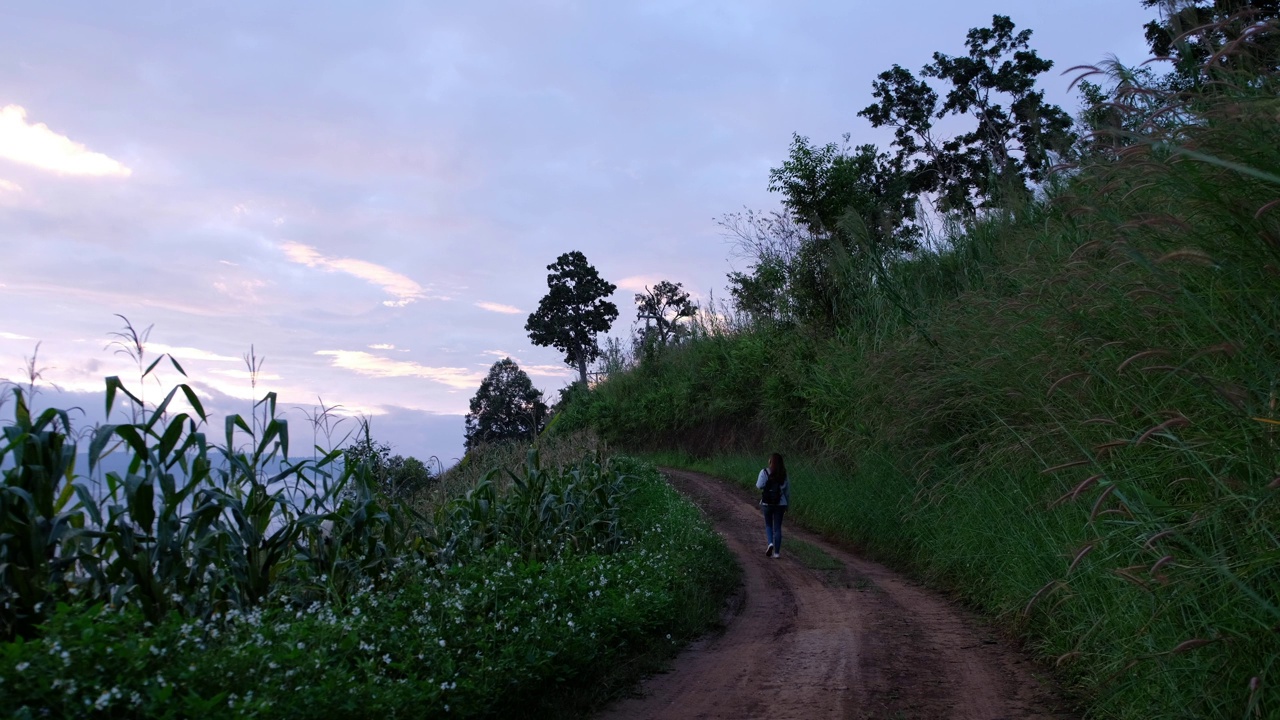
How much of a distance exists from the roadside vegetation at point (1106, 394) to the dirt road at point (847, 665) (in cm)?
47

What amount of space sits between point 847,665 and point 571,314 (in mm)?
43352

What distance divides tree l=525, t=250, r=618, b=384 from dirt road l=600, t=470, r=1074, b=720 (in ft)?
128

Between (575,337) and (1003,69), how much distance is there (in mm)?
29113

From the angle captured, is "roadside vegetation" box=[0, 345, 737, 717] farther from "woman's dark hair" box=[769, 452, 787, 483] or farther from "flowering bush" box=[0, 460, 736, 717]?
"woman's dark hair" box=[769, 452, 787, 483]

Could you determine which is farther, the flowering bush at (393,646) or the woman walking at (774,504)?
the woman walking at (774,504)

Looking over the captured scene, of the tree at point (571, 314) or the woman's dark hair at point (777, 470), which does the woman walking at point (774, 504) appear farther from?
the tree at point (571, 314)

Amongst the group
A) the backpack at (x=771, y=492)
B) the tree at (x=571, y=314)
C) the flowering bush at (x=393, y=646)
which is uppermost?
the tree at (x=571, y=314)

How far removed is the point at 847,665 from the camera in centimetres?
663

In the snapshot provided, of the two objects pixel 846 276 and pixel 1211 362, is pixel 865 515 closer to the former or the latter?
pixel 846 276

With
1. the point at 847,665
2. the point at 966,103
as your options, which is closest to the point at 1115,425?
the point at 847,665

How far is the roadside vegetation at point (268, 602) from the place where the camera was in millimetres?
3582

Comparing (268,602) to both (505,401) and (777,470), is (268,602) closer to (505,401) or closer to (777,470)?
(777,470)

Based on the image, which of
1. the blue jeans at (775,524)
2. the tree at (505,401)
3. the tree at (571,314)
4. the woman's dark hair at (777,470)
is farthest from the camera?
the tree at (571,314)

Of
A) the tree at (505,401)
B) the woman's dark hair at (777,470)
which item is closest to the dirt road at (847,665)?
the woman's dark hair at (777,470)
